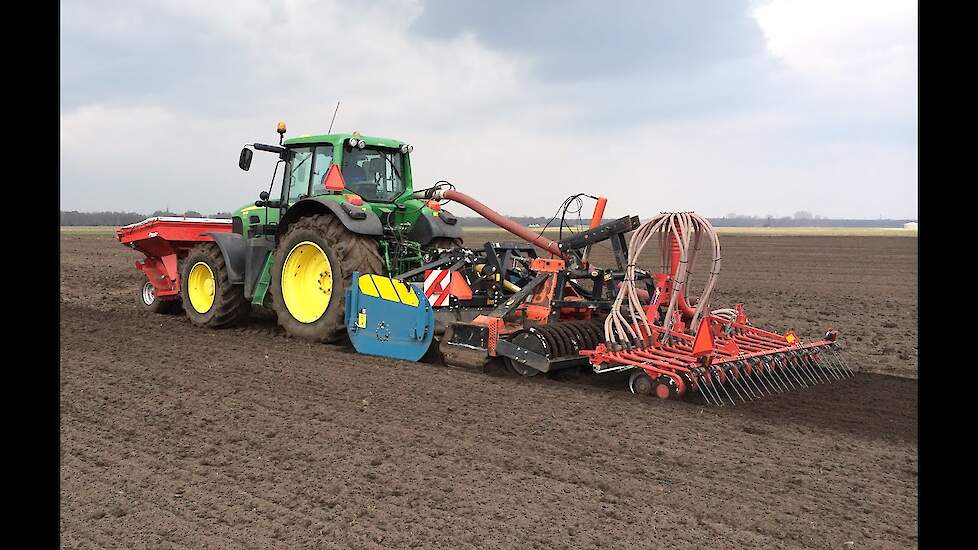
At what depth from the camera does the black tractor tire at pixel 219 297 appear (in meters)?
8.55

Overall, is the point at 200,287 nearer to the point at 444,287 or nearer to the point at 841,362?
the point at 444,287

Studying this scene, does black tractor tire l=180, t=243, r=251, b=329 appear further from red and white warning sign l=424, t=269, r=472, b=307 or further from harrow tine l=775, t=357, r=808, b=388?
harrow tine l=775, t=357, r=808, b=388

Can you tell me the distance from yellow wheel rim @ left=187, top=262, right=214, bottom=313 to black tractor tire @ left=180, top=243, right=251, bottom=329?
4 cm

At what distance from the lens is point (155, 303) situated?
33.4ft

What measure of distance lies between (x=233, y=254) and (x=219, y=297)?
0.52 meters

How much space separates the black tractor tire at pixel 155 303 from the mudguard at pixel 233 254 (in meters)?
2.03

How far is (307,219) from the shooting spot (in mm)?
7695

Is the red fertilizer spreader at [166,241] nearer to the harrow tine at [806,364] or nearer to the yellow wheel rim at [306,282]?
the yellow wheel rim at [306,282]

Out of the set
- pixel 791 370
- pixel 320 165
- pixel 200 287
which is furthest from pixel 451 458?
pixel 200 287

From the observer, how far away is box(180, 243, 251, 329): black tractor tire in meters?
8.55

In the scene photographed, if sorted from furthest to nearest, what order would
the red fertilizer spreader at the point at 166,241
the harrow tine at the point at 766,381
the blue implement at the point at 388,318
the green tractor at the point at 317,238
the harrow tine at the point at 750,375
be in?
the red fertilizer spreader at the point at 166,241 → the green tractor at the point at 317,238 → the blue implement at the point at 388,318 → the harrow tine at the point at 766,381 → the harrow tine at the point at 750,375

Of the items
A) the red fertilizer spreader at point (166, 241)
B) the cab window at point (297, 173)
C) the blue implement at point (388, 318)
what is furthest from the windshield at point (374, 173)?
the red fertilizer spreader at point (166, 241)
